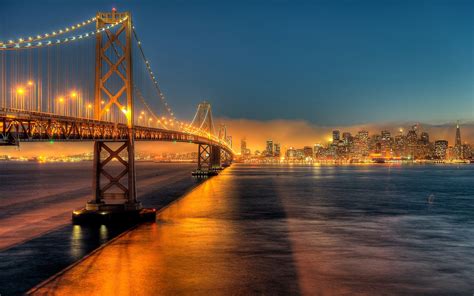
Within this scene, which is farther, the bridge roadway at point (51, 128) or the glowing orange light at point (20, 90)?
the glowing orange light at point (20, 90)

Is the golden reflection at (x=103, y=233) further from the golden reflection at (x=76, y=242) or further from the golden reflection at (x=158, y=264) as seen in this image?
the golden reflection at (x=76, y=242)

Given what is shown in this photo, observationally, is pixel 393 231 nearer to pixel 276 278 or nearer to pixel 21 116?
pixel 276 278

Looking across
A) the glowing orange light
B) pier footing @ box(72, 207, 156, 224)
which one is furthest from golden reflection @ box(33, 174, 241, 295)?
the glowing orange light

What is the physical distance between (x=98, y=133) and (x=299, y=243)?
50.6 ft

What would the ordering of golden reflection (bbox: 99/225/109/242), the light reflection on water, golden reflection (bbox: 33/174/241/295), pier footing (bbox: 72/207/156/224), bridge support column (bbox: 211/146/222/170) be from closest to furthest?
golden reflection (bbox: 33/174/241/295) → the light reflection on water → golden reflection (bbox: 99/225/109/242) → pier footing (bbox: 72/207/156/224) → bridge support column (bbox: 211/146/222/170)

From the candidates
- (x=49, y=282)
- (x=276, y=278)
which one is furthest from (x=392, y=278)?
(x=49, y=282)

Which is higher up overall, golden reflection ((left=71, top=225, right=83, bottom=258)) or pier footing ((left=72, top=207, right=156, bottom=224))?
pier footing ((left=72, top=207, right=156, bottom=224))

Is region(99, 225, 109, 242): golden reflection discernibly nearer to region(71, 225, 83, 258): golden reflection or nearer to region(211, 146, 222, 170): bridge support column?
region(71, 225, 83, 258): golden reflection

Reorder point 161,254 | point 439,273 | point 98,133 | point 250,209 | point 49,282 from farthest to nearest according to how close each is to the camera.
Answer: point 250,209 → point 98,133 → point 161,254 → point 439,273 → point 49,282

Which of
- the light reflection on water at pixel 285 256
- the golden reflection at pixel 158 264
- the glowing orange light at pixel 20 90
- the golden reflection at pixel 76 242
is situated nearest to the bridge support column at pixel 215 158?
the light reflection on water at pixel 285 256

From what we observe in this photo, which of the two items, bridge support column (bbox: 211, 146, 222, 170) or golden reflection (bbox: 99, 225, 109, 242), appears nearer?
golden reflection (bbox: 99, 225, 109, 242)

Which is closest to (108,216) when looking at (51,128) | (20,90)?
(51,128)

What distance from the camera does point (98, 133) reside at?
35.8 metres

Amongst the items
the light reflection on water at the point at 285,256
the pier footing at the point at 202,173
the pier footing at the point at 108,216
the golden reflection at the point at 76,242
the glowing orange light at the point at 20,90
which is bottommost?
the light reflection on water at the point at 285,256
